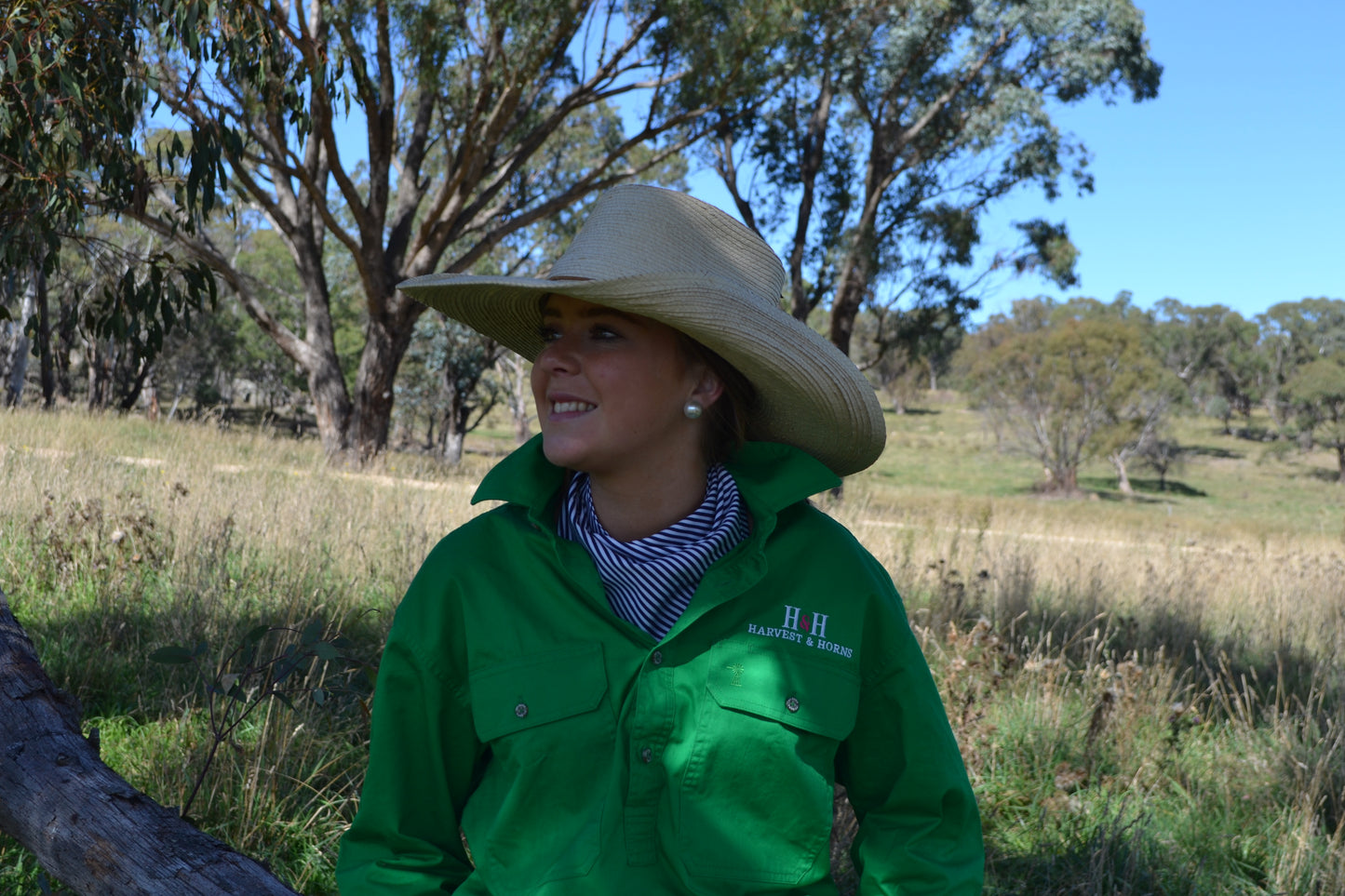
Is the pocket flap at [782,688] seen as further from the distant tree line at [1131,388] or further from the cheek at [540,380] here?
the distant tree line at [1131,388]

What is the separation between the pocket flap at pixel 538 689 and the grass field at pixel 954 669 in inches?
43.4

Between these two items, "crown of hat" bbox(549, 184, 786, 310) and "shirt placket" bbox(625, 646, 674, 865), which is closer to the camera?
"shirt placket" bbox(625, 646, 674, 865)

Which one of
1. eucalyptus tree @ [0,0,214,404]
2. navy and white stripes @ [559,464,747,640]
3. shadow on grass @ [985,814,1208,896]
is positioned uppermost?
eucalyptus tree @ [0,0,214,404]

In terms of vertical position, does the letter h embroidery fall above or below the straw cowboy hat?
Result: below

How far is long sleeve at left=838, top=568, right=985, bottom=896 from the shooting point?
5.68 ft

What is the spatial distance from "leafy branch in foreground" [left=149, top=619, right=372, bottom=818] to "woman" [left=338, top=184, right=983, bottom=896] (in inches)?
35.9

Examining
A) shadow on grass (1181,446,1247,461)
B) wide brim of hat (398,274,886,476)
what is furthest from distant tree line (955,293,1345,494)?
wide brim of hat (398,274,886,476)

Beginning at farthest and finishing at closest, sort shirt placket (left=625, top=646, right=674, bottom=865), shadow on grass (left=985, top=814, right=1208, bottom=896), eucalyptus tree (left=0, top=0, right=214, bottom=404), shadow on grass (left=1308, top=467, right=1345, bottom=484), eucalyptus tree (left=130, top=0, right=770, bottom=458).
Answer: shadow on grass (left=1308, top=467, right=1345, bottom=484) < eucalyptus tree (left=130, top=0, right=770, bottom=458) < eucalyptus tree (left=0, top=0, right=214, bottom=404) < shadow on grass (left=985, top=814, right=1208, bottom=896) < shirt placket (left=625, top=646, right=674, bottom=865)

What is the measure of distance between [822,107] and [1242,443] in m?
44.7

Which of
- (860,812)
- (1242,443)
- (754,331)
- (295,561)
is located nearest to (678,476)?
(754,331)

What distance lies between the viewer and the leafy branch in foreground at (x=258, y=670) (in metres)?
2.57

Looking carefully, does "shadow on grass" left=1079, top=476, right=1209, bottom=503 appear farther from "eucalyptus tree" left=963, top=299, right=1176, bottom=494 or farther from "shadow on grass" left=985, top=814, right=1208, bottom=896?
"shadow on grass" left=985, top=814, right=1208, bottom=896

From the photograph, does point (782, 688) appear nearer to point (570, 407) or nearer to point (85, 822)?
point (570, 407)

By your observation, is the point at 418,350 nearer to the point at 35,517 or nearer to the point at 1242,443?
the point at 35,517
